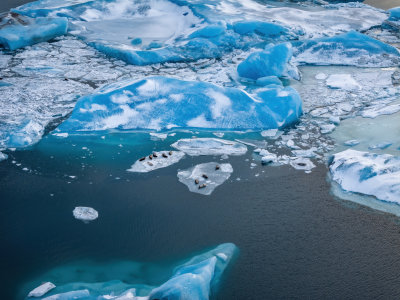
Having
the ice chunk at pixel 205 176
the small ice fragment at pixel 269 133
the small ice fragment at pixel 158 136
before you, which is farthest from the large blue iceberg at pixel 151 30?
the ice chunk at pixel 205 176

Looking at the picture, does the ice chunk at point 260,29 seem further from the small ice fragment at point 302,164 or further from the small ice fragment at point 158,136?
the small ice fragment at point 302,164

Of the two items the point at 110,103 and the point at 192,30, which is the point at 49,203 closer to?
the point at 110,103

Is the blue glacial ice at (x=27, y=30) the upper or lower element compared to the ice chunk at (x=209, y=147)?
upper

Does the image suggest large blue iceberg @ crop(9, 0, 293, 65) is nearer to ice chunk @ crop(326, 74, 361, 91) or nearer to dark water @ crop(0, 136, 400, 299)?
ice chunk @ crop(326, 74, 361, 91)

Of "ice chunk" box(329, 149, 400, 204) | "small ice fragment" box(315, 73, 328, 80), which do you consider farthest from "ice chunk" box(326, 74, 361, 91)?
"ice chunk" box(329, 149, 400, 204)

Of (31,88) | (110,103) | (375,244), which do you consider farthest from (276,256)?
(31,88)

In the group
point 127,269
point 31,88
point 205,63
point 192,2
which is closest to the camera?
point 127,269

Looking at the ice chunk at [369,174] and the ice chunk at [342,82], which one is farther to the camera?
the ice chunk at [342,82]

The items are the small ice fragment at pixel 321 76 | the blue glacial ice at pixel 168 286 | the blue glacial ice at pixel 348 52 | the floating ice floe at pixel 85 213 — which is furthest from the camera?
the blue glacial ice at pixel 348 52
